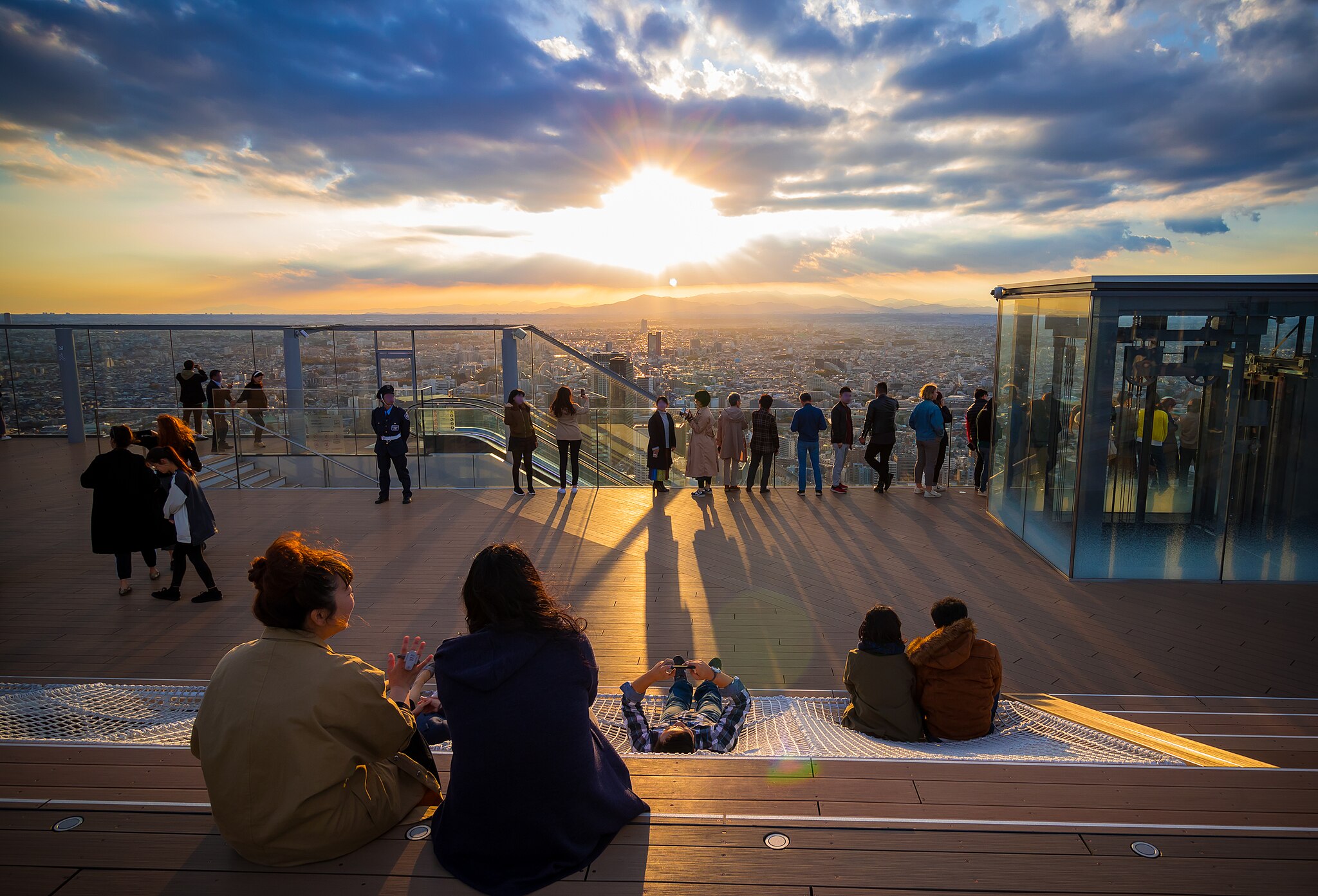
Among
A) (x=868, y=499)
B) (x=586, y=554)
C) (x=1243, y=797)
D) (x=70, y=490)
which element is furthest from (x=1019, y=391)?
(x=70, y=490)

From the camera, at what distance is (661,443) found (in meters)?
12.4

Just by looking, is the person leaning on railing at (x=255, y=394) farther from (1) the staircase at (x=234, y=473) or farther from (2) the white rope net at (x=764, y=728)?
(2) the white rope net at (x=764, y=728)

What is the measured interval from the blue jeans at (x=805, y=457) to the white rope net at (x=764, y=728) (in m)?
7.45

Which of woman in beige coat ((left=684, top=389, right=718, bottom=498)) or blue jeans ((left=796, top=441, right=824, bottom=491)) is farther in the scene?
blue jeans ((left=796, top=441, right=824, bottom=491))

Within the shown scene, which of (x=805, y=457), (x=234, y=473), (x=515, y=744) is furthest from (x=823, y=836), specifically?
(x=234, y=473)

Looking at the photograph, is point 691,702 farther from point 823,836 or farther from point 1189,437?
point 1189,437

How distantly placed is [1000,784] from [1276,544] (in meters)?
7.43

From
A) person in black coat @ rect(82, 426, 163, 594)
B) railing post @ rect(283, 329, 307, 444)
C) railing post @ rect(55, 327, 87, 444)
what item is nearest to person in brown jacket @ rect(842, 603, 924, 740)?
person in black coat @ rect(82, 426, 163, 594)

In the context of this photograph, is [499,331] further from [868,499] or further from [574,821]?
[574,821]

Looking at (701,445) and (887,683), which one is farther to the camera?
(701,445)

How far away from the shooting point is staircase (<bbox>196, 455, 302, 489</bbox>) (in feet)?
43.3

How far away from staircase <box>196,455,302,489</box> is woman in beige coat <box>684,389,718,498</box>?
22.6 ft

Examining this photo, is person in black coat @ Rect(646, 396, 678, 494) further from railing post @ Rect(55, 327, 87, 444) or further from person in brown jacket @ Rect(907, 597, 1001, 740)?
railing post @ Rect(55, 327, 87, 444)

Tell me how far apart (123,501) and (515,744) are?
6996 mm
